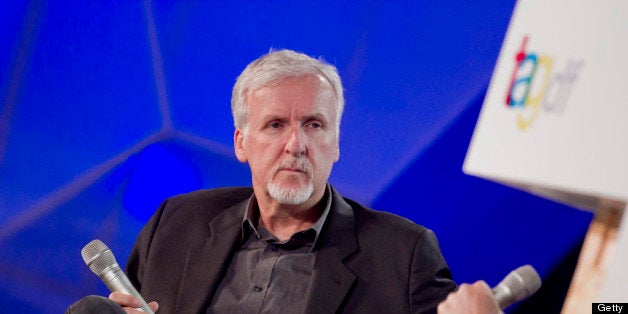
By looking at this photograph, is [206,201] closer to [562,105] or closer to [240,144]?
[240,144]

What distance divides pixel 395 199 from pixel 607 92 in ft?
6.29

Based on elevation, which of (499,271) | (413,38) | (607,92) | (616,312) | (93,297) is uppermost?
(413,38)

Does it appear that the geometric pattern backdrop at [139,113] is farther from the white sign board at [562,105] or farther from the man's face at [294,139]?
the white sign board at [562,105]

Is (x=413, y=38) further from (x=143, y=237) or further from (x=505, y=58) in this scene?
(x=505, y=58)

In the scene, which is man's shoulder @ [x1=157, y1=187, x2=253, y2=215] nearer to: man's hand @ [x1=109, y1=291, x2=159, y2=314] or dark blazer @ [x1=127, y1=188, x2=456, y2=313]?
dark blazer @ [x1=127, y1=188, x2=456, y2=313]

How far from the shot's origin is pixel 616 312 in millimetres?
1095

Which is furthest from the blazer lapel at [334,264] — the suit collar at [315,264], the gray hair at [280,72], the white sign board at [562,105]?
the white sign board at [562,105]

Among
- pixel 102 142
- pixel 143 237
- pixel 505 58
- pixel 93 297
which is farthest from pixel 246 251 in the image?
pixel 505 58

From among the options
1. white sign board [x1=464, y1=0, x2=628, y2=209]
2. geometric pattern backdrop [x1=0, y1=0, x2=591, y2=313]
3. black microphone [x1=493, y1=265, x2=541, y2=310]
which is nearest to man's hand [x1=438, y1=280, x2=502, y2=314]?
black microphone [x1=493, y1=265, x2=541, y2=310]

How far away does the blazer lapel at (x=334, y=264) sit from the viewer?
7.39 feet

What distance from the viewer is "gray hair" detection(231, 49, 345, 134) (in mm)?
2445

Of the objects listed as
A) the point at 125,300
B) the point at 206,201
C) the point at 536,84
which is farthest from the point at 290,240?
the point at 536,84

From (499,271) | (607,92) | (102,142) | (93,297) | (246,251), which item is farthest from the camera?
(102,142)

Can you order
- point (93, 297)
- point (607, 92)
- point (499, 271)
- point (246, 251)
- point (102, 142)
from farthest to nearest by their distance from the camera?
point (102, 142)
point (499, 271)
point (246, 251)
point (93, 297)
point (607, 92)
